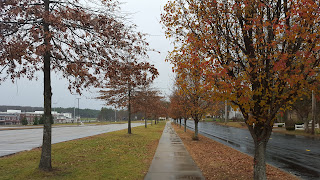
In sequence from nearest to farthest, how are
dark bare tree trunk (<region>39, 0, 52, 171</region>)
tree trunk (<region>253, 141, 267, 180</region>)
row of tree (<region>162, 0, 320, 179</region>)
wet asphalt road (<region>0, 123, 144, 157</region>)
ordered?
1. row of tree (<region>162, 0, 320, 179</region>)
2. tree trunk (<region>253, 141, 267, 180</region>)
3. dark bare tree trunk (<region>39, 0, 52, 171</region>)
4. wet asphalt road (<region>0, 123, 144, 157</region>)

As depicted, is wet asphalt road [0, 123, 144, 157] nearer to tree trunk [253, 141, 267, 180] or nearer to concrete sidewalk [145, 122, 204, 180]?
concrete sidewalk [145, 122, 204, 180]

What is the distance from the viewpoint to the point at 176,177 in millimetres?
6992

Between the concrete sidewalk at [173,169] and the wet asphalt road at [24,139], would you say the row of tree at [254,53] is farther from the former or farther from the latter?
the wet asphalt road at [24,139]

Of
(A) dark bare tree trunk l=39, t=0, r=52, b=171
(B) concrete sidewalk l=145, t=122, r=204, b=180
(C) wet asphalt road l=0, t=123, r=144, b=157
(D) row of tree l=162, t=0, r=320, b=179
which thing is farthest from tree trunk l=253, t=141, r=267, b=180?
(C) wet asphalt road l=0, t=123, r=144, b=157

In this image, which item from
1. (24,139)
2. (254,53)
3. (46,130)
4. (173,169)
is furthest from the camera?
(24,139)

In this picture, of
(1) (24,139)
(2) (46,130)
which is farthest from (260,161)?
(1) (24,139)

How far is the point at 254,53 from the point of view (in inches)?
233

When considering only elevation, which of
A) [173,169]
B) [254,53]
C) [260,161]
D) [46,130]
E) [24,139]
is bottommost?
[24,139]

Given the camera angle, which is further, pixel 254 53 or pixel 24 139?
pixel 24 139

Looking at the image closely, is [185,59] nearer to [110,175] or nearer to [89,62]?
[89,62]

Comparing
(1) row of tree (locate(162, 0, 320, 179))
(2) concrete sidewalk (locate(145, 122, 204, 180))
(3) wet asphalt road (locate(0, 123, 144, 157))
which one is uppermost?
(1) row of tree (locate(162, 0, 320, 179))

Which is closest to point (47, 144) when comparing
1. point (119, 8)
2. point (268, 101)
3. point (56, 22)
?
point (56, 22)

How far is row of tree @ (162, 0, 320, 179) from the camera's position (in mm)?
4871

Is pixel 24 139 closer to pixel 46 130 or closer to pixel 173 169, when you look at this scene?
pixel 46 130
